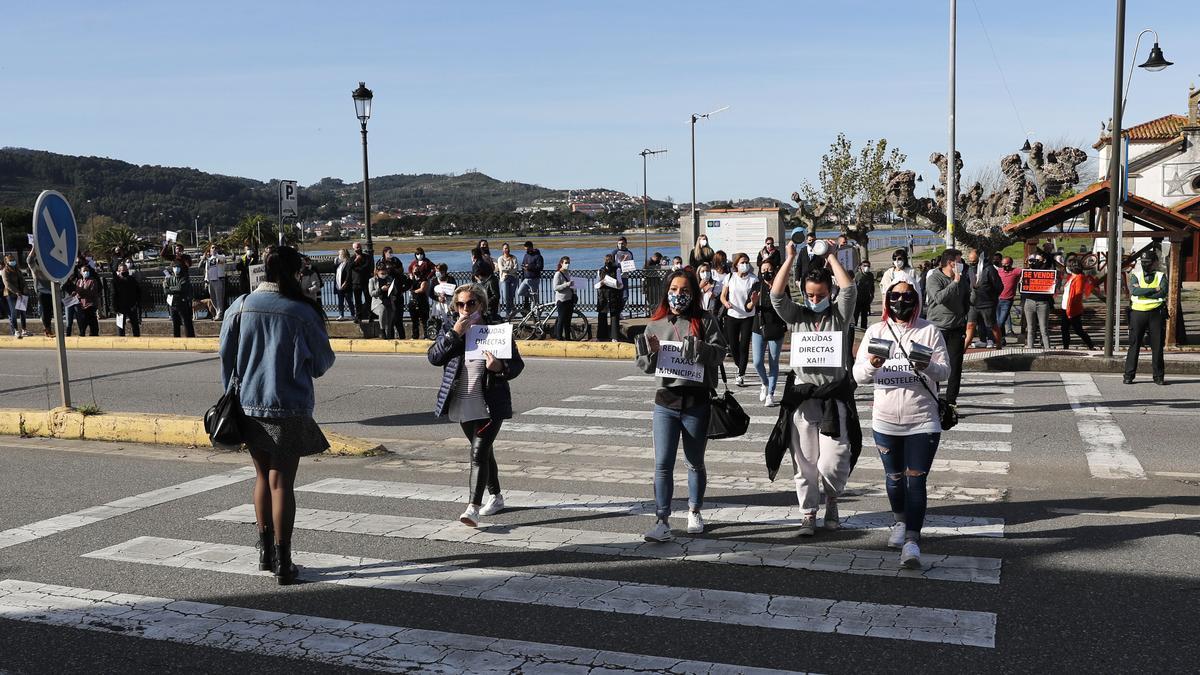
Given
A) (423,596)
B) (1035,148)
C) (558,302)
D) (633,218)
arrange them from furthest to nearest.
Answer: (633,218) → (1035,148) → (558,302) → (423,596)

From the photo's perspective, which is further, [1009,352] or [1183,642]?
[1009,352]

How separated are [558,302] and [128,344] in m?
8.87

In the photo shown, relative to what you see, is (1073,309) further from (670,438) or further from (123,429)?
(123,429)

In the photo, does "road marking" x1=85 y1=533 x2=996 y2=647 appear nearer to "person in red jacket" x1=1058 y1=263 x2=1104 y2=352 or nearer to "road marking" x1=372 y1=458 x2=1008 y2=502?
"road marking" x1=372 y1=458 x2=1008 y2=502

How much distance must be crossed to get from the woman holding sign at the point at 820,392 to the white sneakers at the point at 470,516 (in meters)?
2.18

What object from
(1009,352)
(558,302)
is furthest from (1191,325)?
(558,302)

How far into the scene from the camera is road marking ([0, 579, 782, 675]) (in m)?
4.73

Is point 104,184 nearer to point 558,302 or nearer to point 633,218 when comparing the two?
point 633,218

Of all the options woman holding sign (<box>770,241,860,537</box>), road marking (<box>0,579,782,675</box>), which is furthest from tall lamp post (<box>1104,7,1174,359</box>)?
road marking (<box>0,579,782,675</box>)

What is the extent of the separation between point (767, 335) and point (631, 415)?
1.84 metres

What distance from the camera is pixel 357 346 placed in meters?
19.5

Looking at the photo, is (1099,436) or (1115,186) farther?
(1115,186)

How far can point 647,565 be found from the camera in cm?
623

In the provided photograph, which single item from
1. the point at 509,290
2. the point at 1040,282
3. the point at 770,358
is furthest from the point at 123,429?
the point at 1040,282
